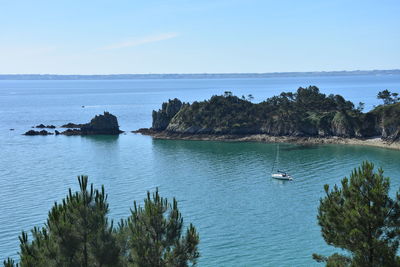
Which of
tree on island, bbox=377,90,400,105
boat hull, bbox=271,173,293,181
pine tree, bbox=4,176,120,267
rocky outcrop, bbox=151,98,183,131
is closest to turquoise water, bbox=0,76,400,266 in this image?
boat hull, bbox=271,173,293,181

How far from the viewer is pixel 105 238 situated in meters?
23.2

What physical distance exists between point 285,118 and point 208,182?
4434 cm

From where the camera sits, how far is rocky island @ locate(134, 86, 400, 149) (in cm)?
9694

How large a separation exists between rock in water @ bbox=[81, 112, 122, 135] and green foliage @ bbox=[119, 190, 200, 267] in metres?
97.8

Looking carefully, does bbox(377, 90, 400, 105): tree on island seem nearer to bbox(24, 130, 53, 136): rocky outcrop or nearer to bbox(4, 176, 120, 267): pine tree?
bbox(24, 130, 53, 136): rocky outcrop

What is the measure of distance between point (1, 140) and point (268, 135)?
200 ft

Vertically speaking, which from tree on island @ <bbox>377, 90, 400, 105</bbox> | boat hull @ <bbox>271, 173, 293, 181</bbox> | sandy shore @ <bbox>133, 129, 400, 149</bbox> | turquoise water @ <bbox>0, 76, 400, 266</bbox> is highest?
tree on island @ <bbox>377, 90, 400, 105</bbox>

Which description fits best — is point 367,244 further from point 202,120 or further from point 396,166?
point 202,120

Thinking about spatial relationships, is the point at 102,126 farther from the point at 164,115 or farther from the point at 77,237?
the point at 77,237

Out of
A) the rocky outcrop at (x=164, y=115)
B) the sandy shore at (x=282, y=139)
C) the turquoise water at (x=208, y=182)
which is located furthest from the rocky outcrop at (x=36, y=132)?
the sandy shore at (x=282, y=139)

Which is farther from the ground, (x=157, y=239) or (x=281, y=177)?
(x=157, y=239)

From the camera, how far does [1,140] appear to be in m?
111

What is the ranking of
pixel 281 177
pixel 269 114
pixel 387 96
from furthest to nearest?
1. pixel 269 114
2. pixel 387 96
3. pixel 281 177

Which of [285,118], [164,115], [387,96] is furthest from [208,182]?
[387,96]
